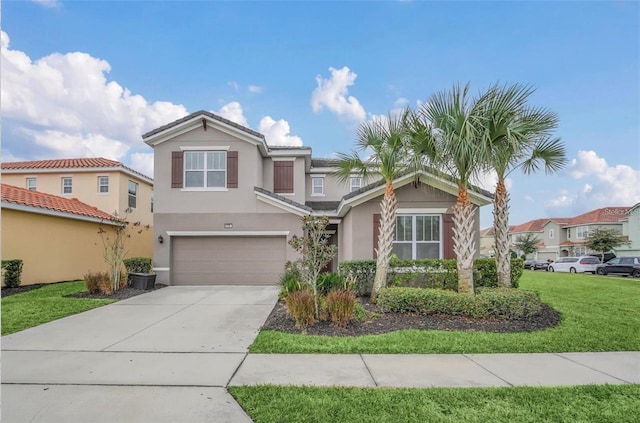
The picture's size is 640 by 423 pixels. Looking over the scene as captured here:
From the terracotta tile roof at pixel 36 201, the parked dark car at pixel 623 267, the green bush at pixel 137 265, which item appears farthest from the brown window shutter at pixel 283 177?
the parked dark car at pixel 623 267

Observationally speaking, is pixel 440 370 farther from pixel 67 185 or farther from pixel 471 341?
pixel 67 185

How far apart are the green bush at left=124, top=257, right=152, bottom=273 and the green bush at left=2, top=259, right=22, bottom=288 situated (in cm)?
340

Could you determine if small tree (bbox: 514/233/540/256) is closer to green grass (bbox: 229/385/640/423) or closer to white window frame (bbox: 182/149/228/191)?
white window frame (bbox: 182/149/228/191)

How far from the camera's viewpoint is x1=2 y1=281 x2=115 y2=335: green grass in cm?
745

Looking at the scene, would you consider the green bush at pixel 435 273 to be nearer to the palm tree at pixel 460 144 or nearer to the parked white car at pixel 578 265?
the palm tree at pixel 460 144

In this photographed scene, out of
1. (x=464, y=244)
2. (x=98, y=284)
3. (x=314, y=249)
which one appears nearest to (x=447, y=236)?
Result: (x=464, y=244)

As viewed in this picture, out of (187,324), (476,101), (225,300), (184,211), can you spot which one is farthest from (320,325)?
(184,211)

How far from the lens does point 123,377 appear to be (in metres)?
4.50

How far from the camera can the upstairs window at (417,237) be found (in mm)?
12062

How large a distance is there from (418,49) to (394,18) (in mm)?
1510

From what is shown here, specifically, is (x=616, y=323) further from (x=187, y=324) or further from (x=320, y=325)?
(x=187, y=324)

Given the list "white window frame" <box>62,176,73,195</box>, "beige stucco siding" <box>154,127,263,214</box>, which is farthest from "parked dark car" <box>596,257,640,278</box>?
"white window frame" <box>62,176,73,195</box>

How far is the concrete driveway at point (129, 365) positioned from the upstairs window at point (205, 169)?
6567 millimetres

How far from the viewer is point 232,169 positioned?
1429cm
